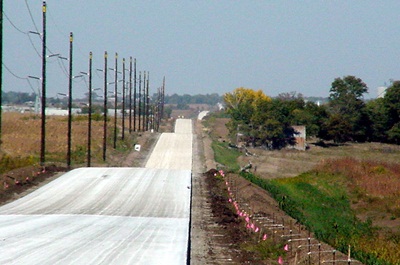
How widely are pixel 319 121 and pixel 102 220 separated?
70.9 meters

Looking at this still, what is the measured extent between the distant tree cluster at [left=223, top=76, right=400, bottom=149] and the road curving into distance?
133 feet

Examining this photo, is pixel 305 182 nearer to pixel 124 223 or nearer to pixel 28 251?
pixel 124 223

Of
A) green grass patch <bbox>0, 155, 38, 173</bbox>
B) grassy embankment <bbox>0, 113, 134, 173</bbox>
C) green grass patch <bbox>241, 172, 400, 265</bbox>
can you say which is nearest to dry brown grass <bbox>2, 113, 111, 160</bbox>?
grassy embankment <bbox>0, 113, 134, 173</bbox>

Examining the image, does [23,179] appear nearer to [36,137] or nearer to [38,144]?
[38,144]

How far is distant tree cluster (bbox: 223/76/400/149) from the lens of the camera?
88.6 m

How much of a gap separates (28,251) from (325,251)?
7651 mm

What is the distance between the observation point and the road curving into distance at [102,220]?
19078 millimetres

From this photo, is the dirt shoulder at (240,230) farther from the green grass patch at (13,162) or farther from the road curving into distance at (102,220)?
the green grass patch at (13,162)

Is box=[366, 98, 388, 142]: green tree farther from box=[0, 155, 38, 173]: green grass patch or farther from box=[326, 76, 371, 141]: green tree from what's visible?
box=[0, 155, 38, 173]: green grass patch

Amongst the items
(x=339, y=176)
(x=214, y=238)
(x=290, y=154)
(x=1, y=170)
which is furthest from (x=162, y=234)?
(x=290, y=154)

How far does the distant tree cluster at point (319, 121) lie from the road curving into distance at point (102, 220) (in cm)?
4066

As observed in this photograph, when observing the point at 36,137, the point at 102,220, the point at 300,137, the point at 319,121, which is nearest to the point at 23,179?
the point at 102,220

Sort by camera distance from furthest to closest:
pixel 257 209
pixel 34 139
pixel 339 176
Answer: pixel 34 139 < pixel 339 176 < pixel 257 209

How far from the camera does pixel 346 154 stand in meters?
79.4
